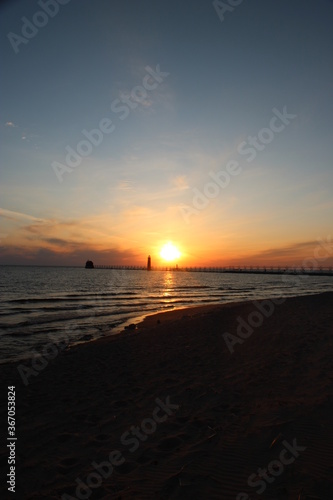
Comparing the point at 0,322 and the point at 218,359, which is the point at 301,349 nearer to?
the point at 218,359

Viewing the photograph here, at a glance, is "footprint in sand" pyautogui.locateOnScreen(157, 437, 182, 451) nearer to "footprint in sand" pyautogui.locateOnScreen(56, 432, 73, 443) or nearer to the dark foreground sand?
the dark foreground sand

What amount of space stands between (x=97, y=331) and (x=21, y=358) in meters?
6.16

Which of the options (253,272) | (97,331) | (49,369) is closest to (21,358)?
(49,369)
